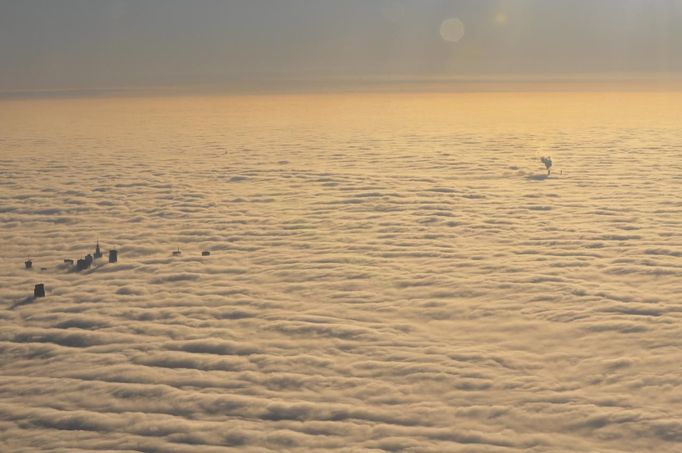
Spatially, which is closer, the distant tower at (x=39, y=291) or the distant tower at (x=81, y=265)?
the distant tower at (x=39, y=291)

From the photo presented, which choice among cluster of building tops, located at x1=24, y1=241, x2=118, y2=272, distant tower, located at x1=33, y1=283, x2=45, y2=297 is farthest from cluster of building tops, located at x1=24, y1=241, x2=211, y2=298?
distant tower, located at x1=33, y1=283, x2=45, y2=297

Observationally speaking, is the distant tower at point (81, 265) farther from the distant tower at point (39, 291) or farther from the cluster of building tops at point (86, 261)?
the distant tower at point (39, 291)

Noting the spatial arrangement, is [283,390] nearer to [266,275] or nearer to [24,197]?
[266,275]

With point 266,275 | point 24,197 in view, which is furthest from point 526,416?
point 24,197

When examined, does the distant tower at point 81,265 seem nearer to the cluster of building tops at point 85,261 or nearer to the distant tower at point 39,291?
the cluster of building tops at point 85,261

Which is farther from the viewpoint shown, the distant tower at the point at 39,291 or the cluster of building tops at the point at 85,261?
the cluster of building tops at the point at 85,261

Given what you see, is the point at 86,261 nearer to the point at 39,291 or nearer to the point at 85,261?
the point at 85,261

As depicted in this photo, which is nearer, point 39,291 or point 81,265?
point 39,291

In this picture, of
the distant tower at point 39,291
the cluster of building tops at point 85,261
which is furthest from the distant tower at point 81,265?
the distant tower at point 39,291

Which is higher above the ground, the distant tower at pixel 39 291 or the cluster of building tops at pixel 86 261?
the cluster of building tops at pixel 86 261

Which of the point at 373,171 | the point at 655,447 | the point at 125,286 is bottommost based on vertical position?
the point at 655,447

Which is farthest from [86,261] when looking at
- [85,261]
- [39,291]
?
[39,291]
